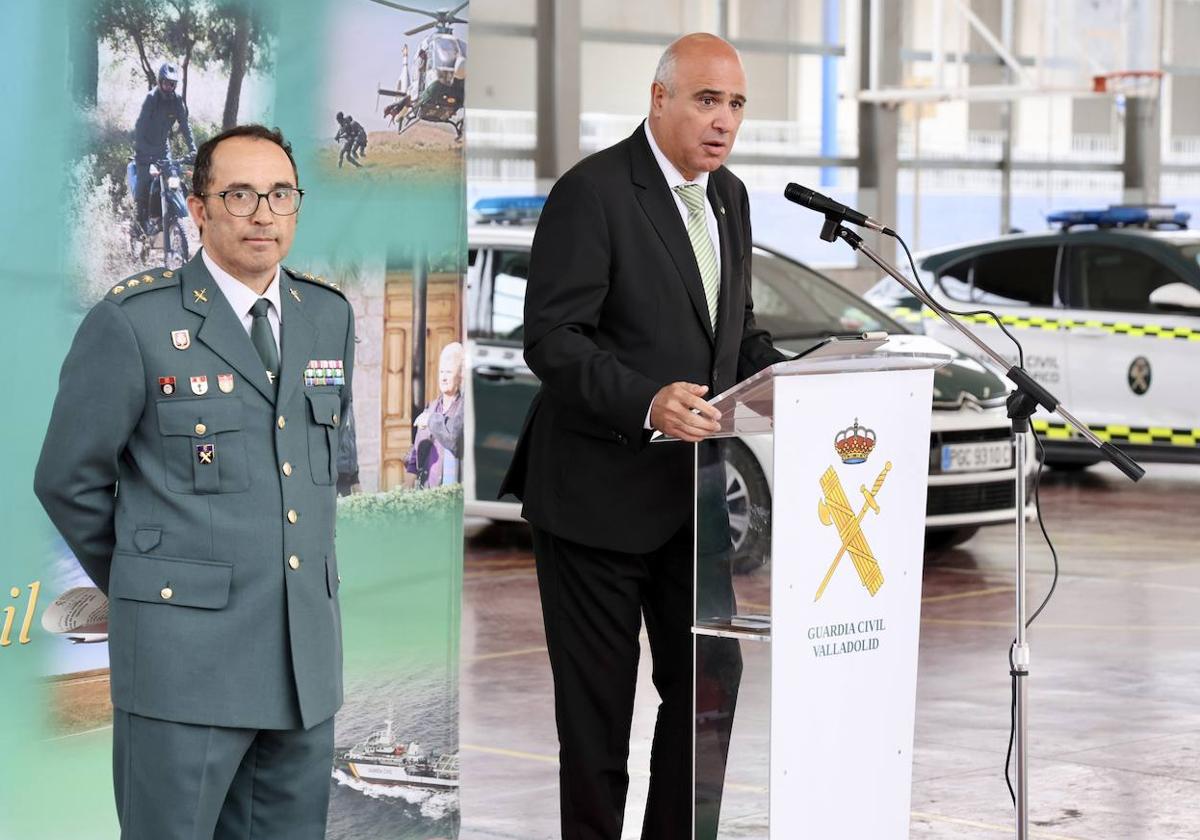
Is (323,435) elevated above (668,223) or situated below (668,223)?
below

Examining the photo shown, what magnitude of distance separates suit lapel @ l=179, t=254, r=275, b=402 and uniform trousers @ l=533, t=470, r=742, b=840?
1017 millimetres

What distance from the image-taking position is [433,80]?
404 cm

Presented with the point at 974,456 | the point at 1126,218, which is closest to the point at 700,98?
the point at 974,456

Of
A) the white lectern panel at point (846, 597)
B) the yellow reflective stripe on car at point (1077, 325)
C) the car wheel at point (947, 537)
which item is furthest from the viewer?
the yellow reflective stripe on car at point (1077, 325)

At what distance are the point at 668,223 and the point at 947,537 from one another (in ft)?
19.9

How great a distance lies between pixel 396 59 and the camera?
13.0 feet

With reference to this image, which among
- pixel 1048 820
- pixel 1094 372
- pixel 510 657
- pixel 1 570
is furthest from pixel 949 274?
pixel 1 570

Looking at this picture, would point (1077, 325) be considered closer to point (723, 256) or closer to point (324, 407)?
point (723, 256)

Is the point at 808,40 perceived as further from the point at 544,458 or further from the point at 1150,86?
the point at 544,458

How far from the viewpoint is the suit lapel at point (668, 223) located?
3.54 meters

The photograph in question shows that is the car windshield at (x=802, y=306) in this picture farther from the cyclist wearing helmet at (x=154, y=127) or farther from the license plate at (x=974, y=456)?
the cyclist wearing helmet at (x=154, y=127)

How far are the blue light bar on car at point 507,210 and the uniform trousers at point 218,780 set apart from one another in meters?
6.31

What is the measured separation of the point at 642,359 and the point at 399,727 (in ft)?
3.56

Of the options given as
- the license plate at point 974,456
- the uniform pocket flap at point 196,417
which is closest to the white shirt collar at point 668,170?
the uniform pocket flap at point 196,417
